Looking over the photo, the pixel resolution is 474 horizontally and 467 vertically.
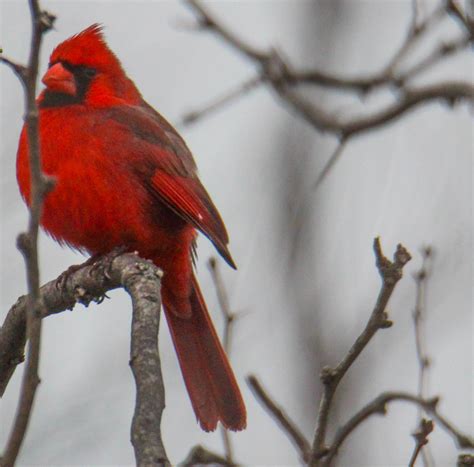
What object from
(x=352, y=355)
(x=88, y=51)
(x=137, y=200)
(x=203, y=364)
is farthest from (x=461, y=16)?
(x=88, y=51)

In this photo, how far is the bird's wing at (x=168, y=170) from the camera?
3.92 meters

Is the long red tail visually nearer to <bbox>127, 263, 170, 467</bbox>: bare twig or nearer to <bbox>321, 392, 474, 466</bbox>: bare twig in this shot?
<bbox>127, 263, 170, 467</bbox>: bare twig

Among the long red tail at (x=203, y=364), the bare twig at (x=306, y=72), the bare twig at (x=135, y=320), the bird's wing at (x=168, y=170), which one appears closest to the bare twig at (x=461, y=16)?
the bare twig at (x=306, y=72)

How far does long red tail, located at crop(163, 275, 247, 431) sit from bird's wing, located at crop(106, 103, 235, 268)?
1.14 ft

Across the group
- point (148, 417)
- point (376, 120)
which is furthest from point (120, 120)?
point (376, 120)

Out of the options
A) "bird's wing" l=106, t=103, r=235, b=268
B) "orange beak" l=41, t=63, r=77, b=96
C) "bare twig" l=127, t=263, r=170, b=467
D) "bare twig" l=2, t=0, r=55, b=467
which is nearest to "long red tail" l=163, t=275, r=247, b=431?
"bird's wing" l=106, t=103, r=235, b=268

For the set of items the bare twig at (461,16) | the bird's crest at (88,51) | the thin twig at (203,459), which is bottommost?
the thin twig at (203,459)

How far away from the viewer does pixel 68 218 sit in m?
3.84

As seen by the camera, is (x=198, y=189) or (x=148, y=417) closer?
(x=148, y=417)

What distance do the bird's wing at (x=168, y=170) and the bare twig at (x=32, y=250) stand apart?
6.88 feet

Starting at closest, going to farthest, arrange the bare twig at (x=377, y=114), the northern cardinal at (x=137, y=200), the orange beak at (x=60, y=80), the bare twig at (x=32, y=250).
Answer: the bare twig at (x=377, y=114) → the bare twig at (x=32, y=250) → the northern cardinal at (x=137, y=200) → the orange beak at (x=60, y=80)

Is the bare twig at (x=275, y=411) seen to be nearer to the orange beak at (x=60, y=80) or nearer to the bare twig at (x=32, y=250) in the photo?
the bare twig at (x=32, y=250)

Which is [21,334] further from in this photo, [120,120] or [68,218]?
[120,120]

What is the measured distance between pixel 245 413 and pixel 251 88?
254 centimetres
